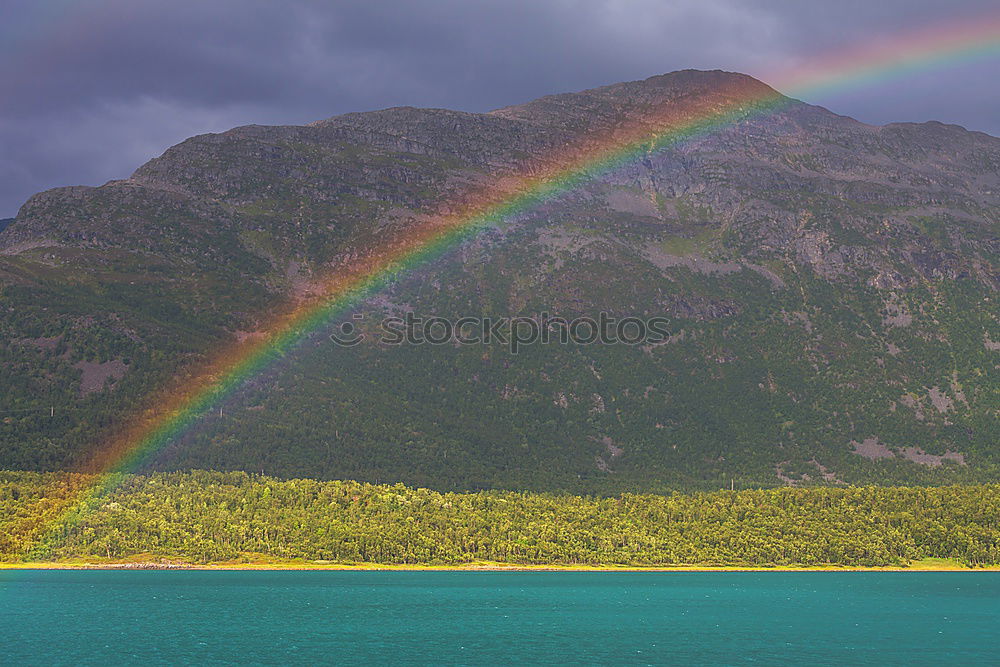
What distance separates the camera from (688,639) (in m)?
183

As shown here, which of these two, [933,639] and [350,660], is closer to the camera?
[350,660]

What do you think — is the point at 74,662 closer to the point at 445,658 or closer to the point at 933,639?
the point at 445,658

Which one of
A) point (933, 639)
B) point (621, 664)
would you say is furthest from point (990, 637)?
point (621, 664)

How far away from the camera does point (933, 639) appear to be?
184 m

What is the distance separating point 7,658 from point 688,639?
106 m

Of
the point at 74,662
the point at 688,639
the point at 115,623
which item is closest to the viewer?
the point at 74,662

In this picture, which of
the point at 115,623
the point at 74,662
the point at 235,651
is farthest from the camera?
the point at 115,623

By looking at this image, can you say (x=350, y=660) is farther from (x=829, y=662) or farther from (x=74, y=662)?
(x=829, y=662)

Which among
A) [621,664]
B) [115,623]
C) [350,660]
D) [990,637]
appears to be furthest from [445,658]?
[990,637]

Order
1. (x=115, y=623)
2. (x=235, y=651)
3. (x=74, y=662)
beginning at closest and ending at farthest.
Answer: (x=74, y=662) < (x=235, y=651) < (x=115, y=623)

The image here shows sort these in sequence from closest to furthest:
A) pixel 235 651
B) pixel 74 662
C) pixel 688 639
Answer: pixel 74 662
pixel 235 651
pixel 688 639

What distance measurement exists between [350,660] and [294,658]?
8597mm

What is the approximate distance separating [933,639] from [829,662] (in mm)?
37470

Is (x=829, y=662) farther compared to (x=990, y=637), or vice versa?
(x=990, y=637)
